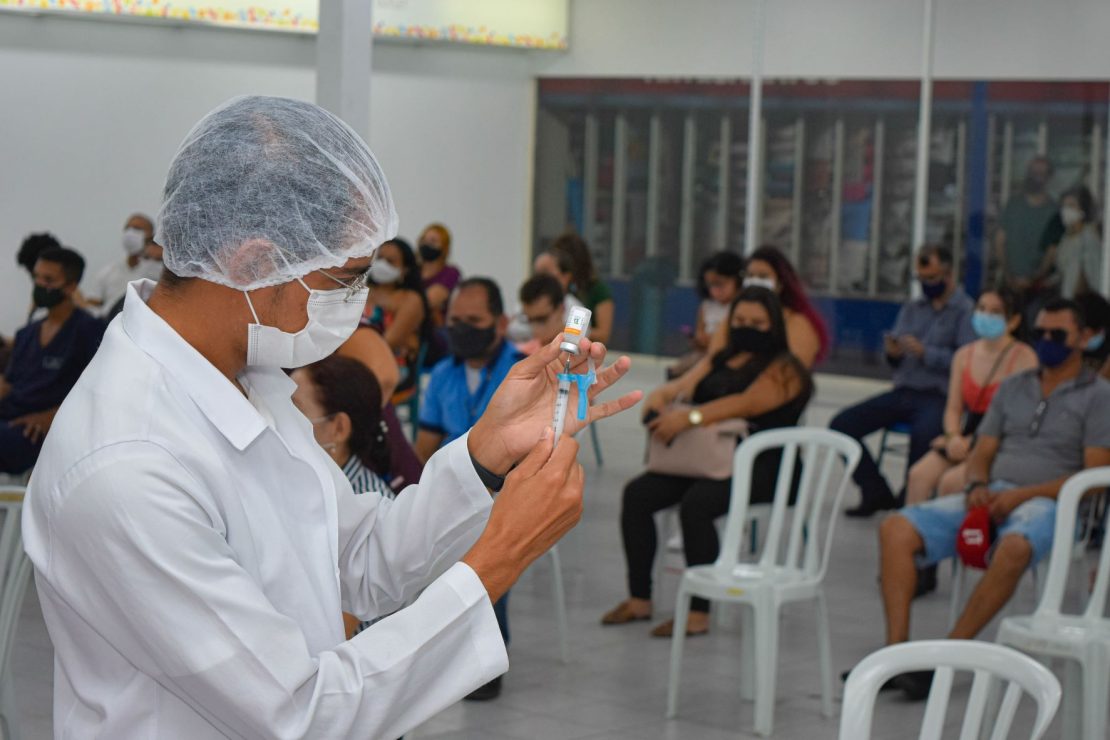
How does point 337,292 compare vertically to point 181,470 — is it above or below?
above

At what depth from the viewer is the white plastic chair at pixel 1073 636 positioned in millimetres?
3992

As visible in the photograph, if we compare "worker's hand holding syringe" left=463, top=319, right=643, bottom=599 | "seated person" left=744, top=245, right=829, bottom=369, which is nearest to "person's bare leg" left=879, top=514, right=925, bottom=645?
"seated person" left=744, top=245, right=829, bottom=369

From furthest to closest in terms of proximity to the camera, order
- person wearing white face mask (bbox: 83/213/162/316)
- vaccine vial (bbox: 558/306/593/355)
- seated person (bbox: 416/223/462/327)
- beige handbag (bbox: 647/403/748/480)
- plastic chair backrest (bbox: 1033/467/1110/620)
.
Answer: seated person (bbox: 416/223/462/327), person wearing white face mask (bbox: 83/213/162/316), beige handbag (bbox: 647/403/748/480), plastic chair backrest (bbox: 1033/467/1110/620), vaccine vial (bbox: 558/306/593/355)

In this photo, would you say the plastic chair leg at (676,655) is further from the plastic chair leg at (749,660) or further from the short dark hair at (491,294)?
the short dark hair at (491,294)

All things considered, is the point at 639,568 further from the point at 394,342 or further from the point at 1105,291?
the point at 1105,291

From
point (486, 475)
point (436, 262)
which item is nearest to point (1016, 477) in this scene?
point (486, 475)

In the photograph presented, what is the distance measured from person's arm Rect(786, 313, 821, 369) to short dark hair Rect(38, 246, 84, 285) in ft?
10.4

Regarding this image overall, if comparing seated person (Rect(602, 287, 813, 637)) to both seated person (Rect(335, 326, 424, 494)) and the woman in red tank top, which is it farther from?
seated person (Rect(335, 326, 424, 494))

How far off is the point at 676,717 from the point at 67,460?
3.47 meters

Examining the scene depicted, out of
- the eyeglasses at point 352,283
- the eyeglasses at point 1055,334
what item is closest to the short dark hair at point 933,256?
the eyeglasses at point 1055,334

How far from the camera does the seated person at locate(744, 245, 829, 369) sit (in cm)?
677

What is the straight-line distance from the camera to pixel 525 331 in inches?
279

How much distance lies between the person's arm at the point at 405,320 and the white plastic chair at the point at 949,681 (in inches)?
206

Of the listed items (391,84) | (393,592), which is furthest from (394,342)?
(393,592)
